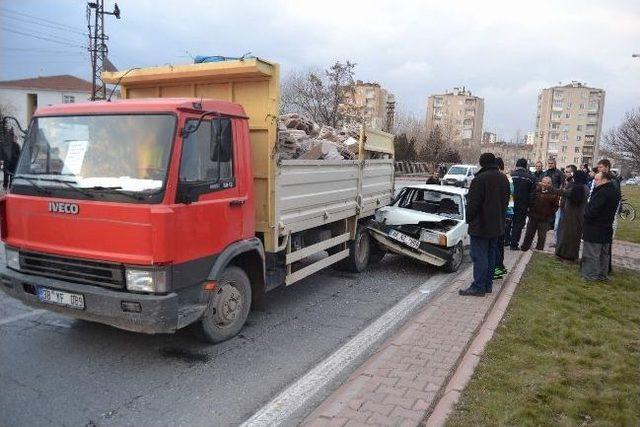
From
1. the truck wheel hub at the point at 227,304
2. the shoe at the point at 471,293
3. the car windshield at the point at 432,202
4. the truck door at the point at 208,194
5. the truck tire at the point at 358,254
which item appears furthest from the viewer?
the car windshield at the point at 432,202

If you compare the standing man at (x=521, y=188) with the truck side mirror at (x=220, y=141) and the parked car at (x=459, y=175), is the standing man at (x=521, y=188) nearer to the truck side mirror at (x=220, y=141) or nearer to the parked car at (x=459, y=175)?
the truck side mirror at (x=220, y=141)

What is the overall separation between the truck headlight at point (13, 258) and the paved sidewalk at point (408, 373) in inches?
120

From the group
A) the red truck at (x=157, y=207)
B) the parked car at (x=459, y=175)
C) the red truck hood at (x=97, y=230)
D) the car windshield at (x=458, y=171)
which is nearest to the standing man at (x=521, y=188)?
the red truck at (x=157, y=207)

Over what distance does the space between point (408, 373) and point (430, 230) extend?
14.0 feet

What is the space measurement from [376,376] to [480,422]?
95cm

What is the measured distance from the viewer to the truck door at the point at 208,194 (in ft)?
14.1

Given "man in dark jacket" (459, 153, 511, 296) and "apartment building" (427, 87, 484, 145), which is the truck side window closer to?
"man in dark jacket" (459, 153, 511, 296)

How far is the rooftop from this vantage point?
6725 centimetres

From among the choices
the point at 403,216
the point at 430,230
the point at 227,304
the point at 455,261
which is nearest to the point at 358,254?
the point at 403,216

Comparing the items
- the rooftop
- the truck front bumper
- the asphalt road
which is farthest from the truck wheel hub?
the rooftop

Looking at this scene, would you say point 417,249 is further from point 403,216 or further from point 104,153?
point 104,153

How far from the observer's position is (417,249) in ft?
27.1

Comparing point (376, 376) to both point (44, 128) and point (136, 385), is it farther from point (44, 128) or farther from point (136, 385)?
point (44, 128)

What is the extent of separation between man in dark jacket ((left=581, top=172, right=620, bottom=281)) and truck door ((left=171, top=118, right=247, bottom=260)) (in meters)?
5.75
